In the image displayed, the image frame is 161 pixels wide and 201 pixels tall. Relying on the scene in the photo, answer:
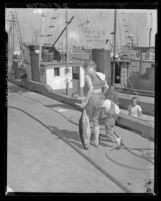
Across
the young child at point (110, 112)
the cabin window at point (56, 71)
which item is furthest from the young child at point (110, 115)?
the cabin window at point (56, 71)

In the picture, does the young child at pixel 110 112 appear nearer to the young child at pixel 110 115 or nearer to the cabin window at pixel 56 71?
the young child at pixel 110 115

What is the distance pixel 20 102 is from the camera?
7785mm

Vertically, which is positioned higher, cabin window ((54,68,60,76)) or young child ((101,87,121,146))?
cabin window ((54,68,60,76))

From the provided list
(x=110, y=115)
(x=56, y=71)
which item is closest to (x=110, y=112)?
(x=110, y=115)

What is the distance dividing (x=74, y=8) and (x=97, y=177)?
232 cm

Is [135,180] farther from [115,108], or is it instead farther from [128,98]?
[128,98]

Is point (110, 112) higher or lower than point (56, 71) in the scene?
lower

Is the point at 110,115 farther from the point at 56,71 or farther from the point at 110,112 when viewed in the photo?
the point at 56,71

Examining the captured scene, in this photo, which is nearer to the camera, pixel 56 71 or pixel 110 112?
pixel 110 112

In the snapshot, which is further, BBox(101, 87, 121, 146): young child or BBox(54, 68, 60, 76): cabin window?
BBox(54, 68, 60, 76): cabin window

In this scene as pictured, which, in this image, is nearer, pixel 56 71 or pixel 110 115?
pixel 110 115

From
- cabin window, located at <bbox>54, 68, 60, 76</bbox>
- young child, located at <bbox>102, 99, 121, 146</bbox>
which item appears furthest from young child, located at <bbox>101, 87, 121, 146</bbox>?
cabin window, located at <bbox>54, 68, 60, 76</bbox>

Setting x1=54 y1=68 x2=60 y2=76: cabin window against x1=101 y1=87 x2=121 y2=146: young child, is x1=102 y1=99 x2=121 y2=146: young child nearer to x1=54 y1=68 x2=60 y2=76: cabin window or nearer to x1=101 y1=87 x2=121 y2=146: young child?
x1=101 y1=87 x2=121 y2=146: young child

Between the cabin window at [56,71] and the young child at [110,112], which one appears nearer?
the young child at [110,112]
